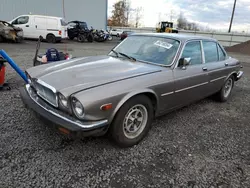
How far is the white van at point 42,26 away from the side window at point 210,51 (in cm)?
1426

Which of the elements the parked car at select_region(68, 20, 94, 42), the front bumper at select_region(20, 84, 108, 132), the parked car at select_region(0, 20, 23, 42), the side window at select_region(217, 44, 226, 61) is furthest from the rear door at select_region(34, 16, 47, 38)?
the front bumper at select_region(20, 84, 108, 132)

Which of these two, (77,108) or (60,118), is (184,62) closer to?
(77,108)

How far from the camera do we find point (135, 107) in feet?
8.70

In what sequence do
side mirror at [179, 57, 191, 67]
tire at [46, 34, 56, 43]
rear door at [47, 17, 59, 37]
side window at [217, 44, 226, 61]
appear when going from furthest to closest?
tire at [46, 34, 56, 43] < rear door at [47, 17, 59, 37] < side window at [217, 44, 226, 61] < side mirror at [179, 57, 191, 67]

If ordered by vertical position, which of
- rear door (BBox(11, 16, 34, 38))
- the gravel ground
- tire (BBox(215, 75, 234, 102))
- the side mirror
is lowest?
the gravel ground

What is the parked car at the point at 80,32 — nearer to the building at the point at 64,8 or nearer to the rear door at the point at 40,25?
the building at the point at 64,8

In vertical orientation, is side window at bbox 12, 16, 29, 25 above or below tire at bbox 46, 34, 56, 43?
above

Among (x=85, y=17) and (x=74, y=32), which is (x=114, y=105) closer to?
(x=74, y=32)

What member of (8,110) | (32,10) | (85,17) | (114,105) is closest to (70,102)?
(114,105)

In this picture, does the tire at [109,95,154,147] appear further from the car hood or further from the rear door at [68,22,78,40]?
the rear door at [68,22,78,40]

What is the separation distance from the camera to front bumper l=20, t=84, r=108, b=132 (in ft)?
6.87

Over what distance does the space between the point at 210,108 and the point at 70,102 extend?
11.2 feet

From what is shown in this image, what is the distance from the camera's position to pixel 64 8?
2166cm

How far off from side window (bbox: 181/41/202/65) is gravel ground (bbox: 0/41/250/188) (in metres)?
1.17
